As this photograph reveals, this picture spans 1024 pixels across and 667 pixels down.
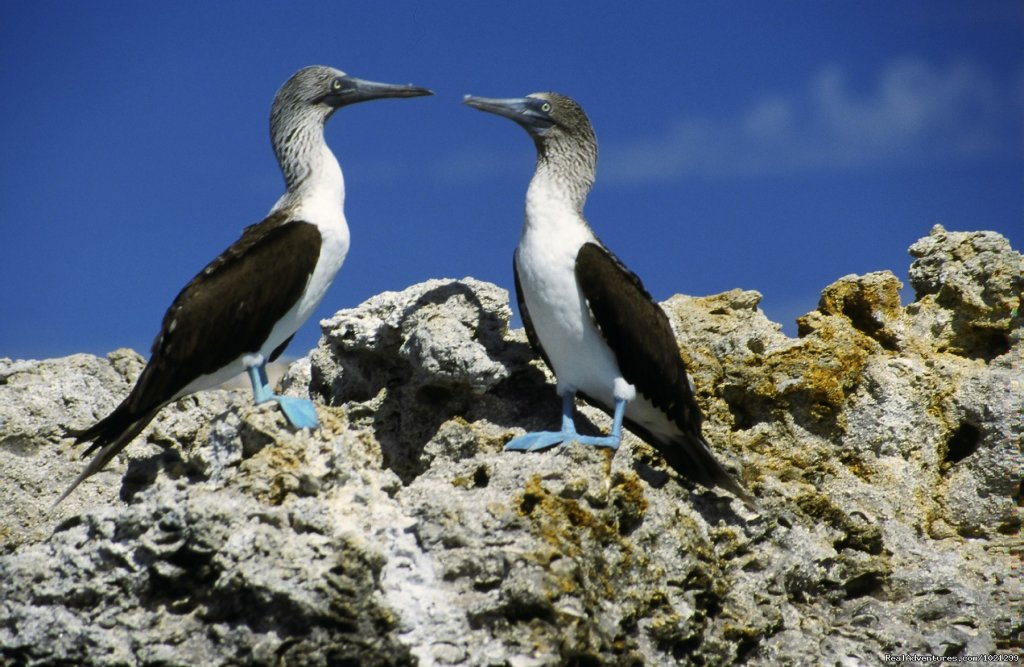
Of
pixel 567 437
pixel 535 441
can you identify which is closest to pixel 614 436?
pixel 567 437

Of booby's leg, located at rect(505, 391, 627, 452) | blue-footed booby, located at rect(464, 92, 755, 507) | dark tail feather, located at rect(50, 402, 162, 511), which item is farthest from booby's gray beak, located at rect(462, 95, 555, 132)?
dark tail feather, located at rect(50, 402, 162, 511)

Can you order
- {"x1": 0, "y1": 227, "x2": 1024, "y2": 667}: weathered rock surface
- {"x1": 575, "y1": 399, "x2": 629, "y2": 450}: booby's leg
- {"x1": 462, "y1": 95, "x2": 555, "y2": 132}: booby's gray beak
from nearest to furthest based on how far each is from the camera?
{"x1": 0, "y1": 227, "x2": 1024, "y2": 667}: weathered rock surface → {"x1": 575, "y1": 399, "x2": 629, "y2": 450}: booby's leg → {"x1": 462, "y1": 95, "x2": 555, "y2": 132}: booby's gray beak

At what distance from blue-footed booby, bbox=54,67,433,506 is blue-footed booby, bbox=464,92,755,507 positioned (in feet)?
4.45

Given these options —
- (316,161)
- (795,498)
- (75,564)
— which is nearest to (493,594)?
(75,564)

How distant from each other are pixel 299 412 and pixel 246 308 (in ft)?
4.40

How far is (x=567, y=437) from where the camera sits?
6777 mm

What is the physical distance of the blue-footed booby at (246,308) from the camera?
23.5 ft

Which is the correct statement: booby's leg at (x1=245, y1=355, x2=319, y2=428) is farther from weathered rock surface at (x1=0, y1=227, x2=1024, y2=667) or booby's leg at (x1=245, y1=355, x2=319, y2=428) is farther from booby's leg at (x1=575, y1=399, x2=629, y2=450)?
booby's leg at (x1=575, y1=399, x2=629, y2=450)

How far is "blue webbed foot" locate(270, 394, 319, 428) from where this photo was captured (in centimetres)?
616

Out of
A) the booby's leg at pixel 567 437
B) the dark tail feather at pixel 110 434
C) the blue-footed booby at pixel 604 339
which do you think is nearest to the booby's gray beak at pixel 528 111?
the blue-footed booby at pixel 604 339

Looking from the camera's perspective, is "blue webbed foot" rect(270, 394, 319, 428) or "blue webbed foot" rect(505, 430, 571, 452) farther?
"blue webbed foot" rect(505, 430, 571, 452)

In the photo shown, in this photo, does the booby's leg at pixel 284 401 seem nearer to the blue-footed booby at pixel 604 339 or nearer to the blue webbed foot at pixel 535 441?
the blue webbed foot at pixel 535 441

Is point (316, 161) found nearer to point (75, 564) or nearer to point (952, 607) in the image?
point (75, 564)

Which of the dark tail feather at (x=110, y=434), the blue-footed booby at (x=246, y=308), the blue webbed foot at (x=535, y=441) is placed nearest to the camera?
the blue webbed foot at (x=535, y=441)
